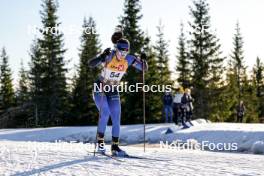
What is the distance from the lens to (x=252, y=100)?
197 feet

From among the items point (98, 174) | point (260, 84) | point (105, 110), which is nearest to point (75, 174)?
point (98, 174)

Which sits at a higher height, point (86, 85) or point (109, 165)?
point (86, 85)

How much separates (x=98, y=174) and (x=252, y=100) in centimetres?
5601

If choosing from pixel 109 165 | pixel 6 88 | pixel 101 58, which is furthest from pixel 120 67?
pixel 6 88

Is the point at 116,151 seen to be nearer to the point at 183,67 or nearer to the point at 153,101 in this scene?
the point at 153,101

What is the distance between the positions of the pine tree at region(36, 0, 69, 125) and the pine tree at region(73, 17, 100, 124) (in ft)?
4.01

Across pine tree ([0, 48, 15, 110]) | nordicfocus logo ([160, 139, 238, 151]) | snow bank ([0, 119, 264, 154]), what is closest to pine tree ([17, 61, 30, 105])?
pine tree ([0, 48, 15, 110])

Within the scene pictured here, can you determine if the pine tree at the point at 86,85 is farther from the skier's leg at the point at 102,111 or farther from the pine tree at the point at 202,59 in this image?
the skier's leg at the point at 102,111

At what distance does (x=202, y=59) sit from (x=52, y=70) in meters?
14.2

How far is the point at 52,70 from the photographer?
43.2m

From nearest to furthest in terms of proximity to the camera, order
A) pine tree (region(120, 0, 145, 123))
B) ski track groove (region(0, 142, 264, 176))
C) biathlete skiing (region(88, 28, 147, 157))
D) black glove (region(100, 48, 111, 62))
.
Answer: ski track groove (region(0, 142, 264, 176))
black glove (region(100, 48, 111, 62))
biathlete skiing (region(88, 28, 147, 157))
pine tree (region(120, 0, 145, 123))

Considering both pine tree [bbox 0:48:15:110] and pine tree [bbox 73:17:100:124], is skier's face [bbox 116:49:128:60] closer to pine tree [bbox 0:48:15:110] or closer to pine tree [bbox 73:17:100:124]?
pine tree [bbox 73:17:100:124]

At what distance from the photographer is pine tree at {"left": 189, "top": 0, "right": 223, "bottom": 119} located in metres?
42.7

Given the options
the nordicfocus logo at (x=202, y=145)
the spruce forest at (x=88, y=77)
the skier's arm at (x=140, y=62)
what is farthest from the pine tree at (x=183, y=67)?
the skier's arm at (x=140, y=62)
